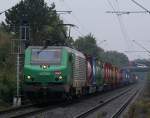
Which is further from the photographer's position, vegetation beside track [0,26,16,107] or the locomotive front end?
vegetation beside track [0,26,16,107]

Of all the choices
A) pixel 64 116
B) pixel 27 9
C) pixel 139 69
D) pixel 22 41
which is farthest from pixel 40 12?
pixel 139 69

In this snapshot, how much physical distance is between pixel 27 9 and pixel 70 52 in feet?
161

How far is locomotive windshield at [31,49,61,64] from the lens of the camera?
1140 inches

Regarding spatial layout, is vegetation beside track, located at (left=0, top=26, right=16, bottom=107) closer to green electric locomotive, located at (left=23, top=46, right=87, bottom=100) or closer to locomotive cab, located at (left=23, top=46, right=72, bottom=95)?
green electric locomotive, located at (left=23, top=46, right=87, bottom=100)

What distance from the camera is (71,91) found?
3064 cm

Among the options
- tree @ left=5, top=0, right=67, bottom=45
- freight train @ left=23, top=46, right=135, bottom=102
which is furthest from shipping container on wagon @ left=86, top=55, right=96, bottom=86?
tree @ left=5, top=0, right=67, bottom=45

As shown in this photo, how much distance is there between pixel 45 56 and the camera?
1143 inches

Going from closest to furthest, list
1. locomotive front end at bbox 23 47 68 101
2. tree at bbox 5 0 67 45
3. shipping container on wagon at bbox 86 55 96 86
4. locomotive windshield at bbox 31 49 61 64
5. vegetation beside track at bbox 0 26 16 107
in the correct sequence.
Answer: locomotive front end at bbox 23 47 68 101 < locomotive windshield at bbox 31 49 61 64 < vegetation beside track at bbox 0 26 16 107 < shipping container on wagon at bbox 86 55 96 86 < tree at bbox 5 0 67 45

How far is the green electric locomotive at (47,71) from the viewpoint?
28406 millimetres

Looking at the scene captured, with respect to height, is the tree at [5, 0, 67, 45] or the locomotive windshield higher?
the tree at [5, 0, 67, 45]

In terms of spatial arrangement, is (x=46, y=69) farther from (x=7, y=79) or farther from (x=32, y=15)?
(x=32, y=15)

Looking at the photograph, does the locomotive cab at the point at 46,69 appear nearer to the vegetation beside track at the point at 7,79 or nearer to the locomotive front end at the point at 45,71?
the locomotive front end at the point at 45,71

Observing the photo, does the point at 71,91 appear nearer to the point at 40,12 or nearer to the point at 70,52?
the point at 70,52

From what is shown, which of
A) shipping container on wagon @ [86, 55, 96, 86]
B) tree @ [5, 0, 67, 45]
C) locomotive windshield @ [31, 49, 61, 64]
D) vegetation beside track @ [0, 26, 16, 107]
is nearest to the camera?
locomotive windshield @ [31, 49, 61, 64]
